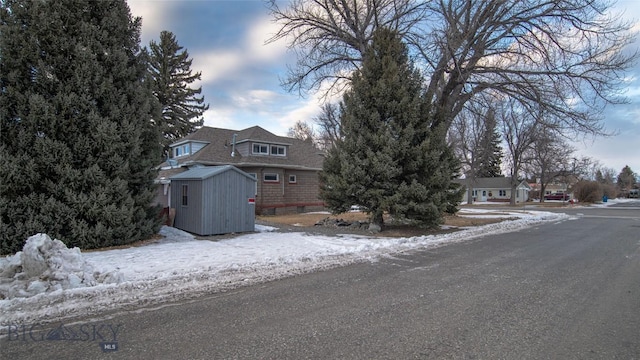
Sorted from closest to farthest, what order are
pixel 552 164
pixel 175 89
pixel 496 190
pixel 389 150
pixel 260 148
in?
pixel 389 150, pixel 260 148, pixel 175 89, pixel 552 164, pixel 496 190

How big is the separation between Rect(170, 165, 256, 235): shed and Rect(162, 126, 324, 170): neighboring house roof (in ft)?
27.8

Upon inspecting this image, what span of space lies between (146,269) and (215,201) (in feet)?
16.5

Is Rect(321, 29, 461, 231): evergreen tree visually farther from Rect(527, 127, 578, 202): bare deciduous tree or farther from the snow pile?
Rect(527, 127, 578, 202): bare deciduous tree

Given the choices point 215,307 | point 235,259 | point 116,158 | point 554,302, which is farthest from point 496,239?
A: point 116,158

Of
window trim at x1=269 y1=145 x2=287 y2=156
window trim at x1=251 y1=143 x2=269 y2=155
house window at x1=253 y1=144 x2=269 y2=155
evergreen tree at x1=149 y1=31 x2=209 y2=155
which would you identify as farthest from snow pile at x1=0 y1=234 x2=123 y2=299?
evergreen tree at x1=149 y1=31 x2=209 y2=155

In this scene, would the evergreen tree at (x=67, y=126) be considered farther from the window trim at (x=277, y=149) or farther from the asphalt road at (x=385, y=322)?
the window trim at (x=277, y=149)

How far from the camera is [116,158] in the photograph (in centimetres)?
870

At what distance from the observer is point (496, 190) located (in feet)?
198

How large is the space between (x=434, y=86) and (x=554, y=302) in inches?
466

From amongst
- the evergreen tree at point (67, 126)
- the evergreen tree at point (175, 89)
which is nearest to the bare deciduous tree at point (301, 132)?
the evergreen tree at point (175, 89)

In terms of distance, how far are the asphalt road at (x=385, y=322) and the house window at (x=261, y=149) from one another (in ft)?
54.7

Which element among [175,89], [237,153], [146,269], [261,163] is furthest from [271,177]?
[175,89]

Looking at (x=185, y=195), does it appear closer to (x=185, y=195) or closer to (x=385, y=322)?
(x=185, y=195)

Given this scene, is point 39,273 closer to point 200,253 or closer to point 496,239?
point 200,253
